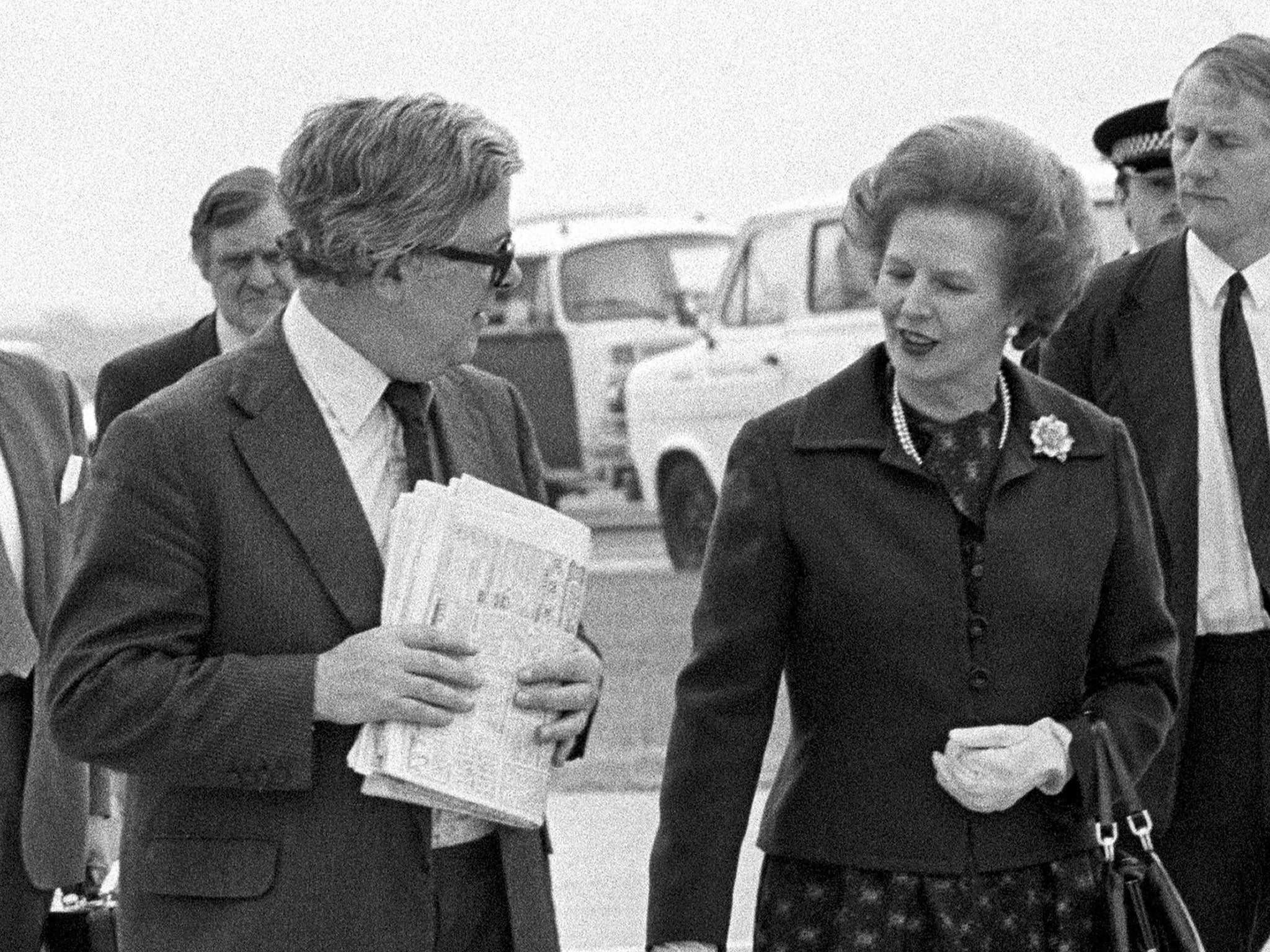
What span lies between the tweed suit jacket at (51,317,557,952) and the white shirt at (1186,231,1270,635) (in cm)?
196

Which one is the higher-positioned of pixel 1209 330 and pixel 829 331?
pixel 1209 330

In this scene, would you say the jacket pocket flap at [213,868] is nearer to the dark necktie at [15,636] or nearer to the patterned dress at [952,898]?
the patterned dress at [952,898]

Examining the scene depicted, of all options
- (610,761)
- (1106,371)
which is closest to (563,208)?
(610,761)

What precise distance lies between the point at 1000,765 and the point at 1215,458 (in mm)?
1499

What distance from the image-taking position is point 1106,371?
4770 mm

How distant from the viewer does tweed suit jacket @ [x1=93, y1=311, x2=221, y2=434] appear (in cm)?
518

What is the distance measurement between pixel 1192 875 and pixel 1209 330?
990 millimetres

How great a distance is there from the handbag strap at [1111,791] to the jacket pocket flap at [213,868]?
1.10 m

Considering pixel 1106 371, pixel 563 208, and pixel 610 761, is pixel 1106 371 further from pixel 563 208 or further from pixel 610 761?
pixel 563 208

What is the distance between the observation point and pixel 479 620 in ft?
10.1

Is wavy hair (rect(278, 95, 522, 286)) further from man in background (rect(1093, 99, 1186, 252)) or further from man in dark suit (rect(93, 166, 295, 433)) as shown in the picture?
man in background (rect(1093, 99, 1186, 252))

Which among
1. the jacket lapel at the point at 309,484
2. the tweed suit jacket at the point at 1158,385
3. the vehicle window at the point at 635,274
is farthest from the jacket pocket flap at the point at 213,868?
the vehicle window at the point at 635,274

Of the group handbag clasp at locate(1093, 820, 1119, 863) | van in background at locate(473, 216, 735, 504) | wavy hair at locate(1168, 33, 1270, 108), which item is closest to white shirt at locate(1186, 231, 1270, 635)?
wavy hair at locate(1168, 33, 1270, 108)

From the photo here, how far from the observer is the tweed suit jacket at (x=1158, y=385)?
14.9ft
